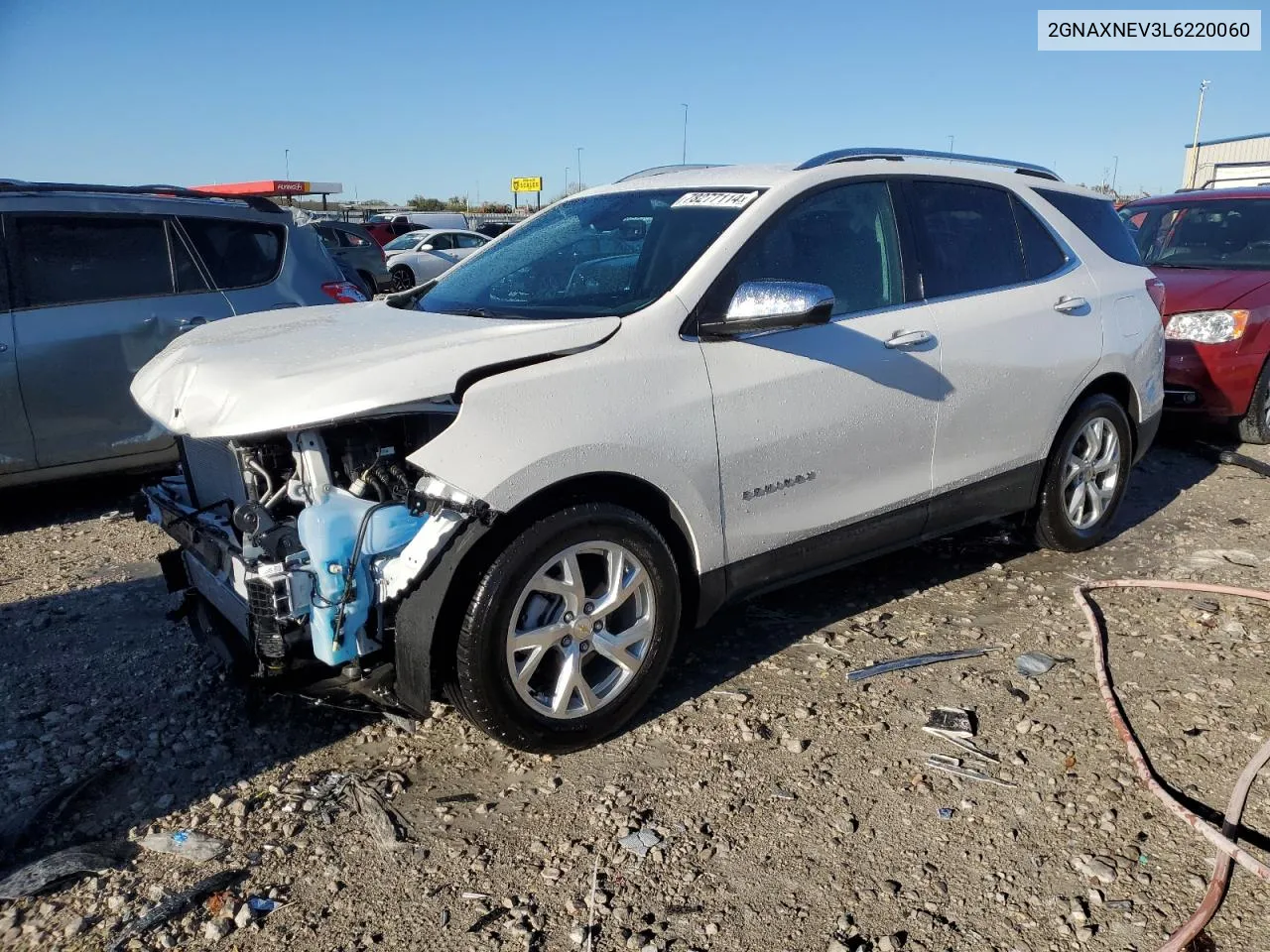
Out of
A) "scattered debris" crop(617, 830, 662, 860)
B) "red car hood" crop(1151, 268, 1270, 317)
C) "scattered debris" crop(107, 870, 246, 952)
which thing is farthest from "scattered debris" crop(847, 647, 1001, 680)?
"red car hood" crop(1151, 268, 1270, 317)

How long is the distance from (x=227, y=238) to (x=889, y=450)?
4361 millimetres

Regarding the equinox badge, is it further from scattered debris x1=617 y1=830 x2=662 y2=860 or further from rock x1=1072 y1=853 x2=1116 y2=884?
rock x1=1072 y1=853 x2=1116 y2=884

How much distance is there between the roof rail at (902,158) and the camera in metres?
3.88

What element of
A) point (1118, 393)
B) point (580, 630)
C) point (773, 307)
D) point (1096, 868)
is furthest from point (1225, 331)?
point (580, 630)

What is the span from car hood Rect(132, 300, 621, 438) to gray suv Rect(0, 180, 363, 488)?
2265mm

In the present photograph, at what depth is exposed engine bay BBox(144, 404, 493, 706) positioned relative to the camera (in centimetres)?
282

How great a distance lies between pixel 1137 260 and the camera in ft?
16.8

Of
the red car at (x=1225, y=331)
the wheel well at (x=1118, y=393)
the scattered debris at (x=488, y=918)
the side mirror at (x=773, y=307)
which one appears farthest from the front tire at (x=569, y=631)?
the red car at (x=1225, y=331)

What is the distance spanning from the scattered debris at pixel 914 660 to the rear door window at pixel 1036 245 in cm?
173

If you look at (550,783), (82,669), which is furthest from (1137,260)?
(82,669)

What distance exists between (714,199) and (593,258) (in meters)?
0.51

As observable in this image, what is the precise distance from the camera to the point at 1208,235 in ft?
26.1

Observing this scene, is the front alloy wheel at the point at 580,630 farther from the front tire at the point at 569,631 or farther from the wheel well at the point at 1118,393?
the wheel well at the point at 1118,393

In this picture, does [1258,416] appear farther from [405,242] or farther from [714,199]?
[405,242]
